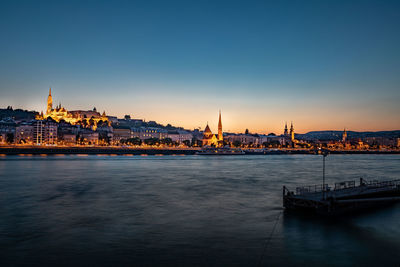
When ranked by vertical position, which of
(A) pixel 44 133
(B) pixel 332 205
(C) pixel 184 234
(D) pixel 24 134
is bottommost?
(C) pixel 184 234

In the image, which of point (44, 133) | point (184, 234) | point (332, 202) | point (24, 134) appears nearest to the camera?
point (184, 234)

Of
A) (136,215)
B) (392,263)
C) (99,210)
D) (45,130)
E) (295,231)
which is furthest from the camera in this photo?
(45,130)

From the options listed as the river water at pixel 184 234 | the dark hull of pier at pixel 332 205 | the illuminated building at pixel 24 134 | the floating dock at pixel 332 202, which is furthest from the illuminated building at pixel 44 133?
the dark hull of pier at pixel 332 205

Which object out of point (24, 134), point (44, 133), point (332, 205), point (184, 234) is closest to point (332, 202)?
point (332, 205)

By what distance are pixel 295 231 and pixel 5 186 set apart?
117 feet

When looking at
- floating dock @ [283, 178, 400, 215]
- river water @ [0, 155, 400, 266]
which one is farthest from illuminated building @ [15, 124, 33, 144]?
floating dock @ [283, 178, 400, 215]

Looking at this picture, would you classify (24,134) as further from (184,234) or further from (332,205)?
(332,205)

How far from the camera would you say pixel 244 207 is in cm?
2833

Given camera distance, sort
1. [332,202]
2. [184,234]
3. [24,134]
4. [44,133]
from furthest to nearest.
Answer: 1. [24,134]
2. [44,133]
3. [332,202]
4. [184,234]

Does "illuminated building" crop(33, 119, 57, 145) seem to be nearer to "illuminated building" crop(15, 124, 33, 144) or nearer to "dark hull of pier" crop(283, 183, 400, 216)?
"illuminated building" crop(15, 124, 33, 144)

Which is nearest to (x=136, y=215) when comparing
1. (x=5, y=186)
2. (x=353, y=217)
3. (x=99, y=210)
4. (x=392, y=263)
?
(x=99, y=210)

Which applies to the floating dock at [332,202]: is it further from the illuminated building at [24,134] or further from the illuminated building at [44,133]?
the illuminated building at [24,134]

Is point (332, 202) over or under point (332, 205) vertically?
over

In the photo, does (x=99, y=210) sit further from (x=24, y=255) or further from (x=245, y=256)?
(x=245, y=256)
